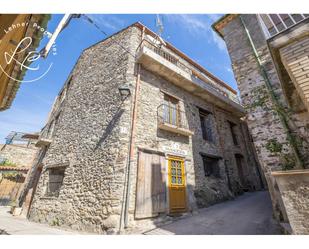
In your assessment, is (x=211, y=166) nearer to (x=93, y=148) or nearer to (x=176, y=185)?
(x=176, y=185)

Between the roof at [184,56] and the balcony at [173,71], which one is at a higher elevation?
the roof at [184,56]

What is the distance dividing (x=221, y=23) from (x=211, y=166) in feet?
20.5

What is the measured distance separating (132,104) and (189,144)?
3.10 metres

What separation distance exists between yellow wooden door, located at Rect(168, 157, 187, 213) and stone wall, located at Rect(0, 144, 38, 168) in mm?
16031

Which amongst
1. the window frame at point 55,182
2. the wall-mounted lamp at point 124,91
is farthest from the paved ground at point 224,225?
the wall-mounted lamp at point 124,91

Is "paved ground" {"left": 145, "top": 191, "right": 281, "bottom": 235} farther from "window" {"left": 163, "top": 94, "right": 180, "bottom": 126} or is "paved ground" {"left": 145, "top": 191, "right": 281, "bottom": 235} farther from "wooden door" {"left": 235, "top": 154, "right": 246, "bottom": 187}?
"wooden door" {"left": 235, "top": 154, "right": 246, "bottom": 187}

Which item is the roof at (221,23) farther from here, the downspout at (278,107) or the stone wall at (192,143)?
the stone wall at (192,143)

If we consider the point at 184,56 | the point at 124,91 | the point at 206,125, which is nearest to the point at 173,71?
the point at 124,91

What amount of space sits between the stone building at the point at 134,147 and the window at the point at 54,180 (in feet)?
0.13

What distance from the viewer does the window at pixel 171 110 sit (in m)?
7.47

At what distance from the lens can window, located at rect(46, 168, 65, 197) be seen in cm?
719

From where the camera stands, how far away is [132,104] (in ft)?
20.8

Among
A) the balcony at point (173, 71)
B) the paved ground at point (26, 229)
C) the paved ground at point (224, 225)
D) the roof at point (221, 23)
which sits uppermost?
the roof at point (221, 23)
